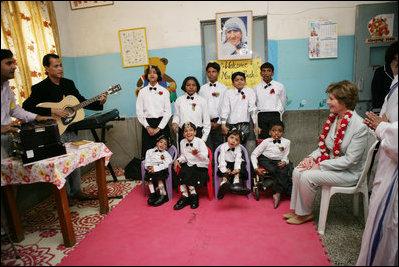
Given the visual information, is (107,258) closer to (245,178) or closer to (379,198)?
(245,178)

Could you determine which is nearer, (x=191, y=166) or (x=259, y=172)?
(x=259, y=172)

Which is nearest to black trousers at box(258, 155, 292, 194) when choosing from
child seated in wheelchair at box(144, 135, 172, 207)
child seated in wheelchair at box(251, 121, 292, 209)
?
child seated in wheelchair at box(251, 121, 292, 209)

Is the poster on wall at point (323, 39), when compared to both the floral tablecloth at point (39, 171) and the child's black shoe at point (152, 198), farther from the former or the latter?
the floral tablecloth at point (39, 171)

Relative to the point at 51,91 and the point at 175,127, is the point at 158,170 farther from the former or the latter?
the point at 51,91

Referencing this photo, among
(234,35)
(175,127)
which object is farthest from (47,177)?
(234,35)

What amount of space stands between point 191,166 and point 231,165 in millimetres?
499

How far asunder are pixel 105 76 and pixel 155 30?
1.22 m

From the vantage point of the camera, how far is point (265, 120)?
3719 mm

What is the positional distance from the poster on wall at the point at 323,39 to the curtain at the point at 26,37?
160 inches

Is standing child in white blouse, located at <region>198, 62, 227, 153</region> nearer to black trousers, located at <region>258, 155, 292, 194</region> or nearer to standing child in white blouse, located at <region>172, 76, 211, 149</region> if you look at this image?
standing child in white blouse, located at <region>172, 76, 211, 149</region>

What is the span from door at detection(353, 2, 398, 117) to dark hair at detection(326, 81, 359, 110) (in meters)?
2.01

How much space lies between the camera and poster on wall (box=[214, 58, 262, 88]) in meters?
4.03

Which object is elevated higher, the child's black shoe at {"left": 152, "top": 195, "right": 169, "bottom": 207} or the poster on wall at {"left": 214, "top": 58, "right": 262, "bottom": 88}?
the poster on wall at {"left": 214, "top": 58, "right": 262, "bottom": 88}

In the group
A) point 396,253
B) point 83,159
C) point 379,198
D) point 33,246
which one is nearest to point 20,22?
point 83,159
